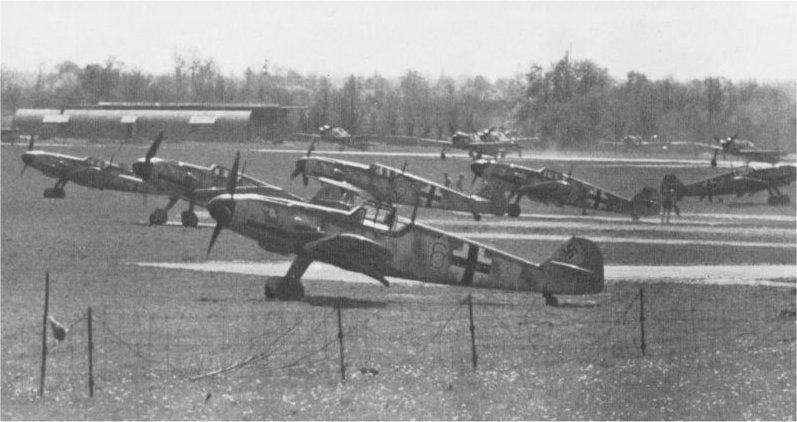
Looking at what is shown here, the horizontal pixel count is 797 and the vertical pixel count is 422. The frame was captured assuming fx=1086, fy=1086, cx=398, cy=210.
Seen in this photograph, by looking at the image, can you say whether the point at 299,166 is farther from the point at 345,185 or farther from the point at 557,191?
the point at 557,191

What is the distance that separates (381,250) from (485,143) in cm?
2521

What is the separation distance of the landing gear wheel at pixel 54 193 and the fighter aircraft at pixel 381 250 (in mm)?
17688

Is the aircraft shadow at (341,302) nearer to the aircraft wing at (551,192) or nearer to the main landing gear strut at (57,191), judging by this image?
the aircraft wing at (551,192)

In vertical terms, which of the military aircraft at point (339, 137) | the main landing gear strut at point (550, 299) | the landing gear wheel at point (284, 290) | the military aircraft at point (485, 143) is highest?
the military aircraft at point (339, 137)

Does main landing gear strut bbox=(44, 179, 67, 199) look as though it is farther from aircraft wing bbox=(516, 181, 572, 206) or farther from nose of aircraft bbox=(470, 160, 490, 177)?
aircraft wing bbox=(516, 181, 572, 206)

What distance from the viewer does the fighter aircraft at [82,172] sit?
103 feet

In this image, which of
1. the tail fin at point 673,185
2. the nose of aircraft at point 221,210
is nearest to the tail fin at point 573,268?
the nose of aircraft at point 221,210

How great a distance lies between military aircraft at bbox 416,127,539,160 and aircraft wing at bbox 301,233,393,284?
49.3ft

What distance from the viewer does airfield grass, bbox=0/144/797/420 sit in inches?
468

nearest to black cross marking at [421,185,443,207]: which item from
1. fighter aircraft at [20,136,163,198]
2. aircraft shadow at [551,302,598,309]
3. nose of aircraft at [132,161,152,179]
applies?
nose of aircraft at [132,161,152,179]

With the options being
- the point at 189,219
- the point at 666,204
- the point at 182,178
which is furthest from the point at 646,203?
the point at 182,178

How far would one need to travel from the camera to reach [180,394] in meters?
11.9

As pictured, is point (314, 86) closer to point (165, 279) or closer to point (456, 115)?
point (165, 279)

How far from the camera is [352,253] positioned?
54.2 ft
